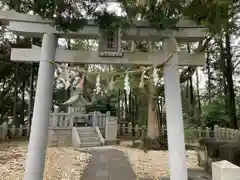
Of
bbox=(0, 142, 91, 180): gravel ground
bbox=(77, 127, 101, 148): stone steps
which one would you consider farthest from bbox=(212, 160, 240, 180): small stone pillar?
bbox=(77, 127, 101, 148): stone steps

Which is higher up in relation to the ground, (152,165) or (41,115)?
(41,115)

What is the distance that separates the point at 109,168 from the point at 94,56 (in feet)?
13.1

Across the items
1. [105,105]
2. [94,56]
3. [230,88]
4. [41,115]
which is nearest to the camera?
[41,115]

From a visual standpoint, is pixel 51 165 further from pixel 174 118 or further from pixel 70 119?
pixel 70 119

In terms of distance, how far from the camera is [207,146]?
630 centimetres

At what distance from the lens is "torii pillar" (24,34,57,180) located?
3.89m

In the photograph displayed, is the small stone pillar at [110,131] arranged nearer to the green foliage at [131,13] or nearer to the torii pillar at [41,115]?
the torii pillar at [41,115]

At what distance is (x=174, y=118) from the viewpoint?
158 inches

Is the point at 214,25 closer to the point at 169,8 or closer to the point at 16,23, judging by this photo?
the point at 169,8

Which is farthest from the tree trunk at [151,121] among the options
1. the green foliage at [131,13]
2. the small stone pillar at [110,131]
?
the green foliage at [131,13]

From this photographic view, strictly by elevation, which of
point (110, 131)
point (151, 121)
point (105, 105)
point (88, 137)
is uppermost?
point (105, 105)

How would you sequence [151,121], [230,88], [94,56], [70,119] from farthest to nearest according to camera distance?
[70,119] → [230,88] → [151,121] → [94,56]

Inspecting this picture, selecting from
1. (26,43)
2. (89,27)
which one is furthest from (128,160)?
(26,43)

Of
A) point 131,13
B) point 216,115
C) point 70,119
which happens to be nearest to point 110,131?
point 70,119
